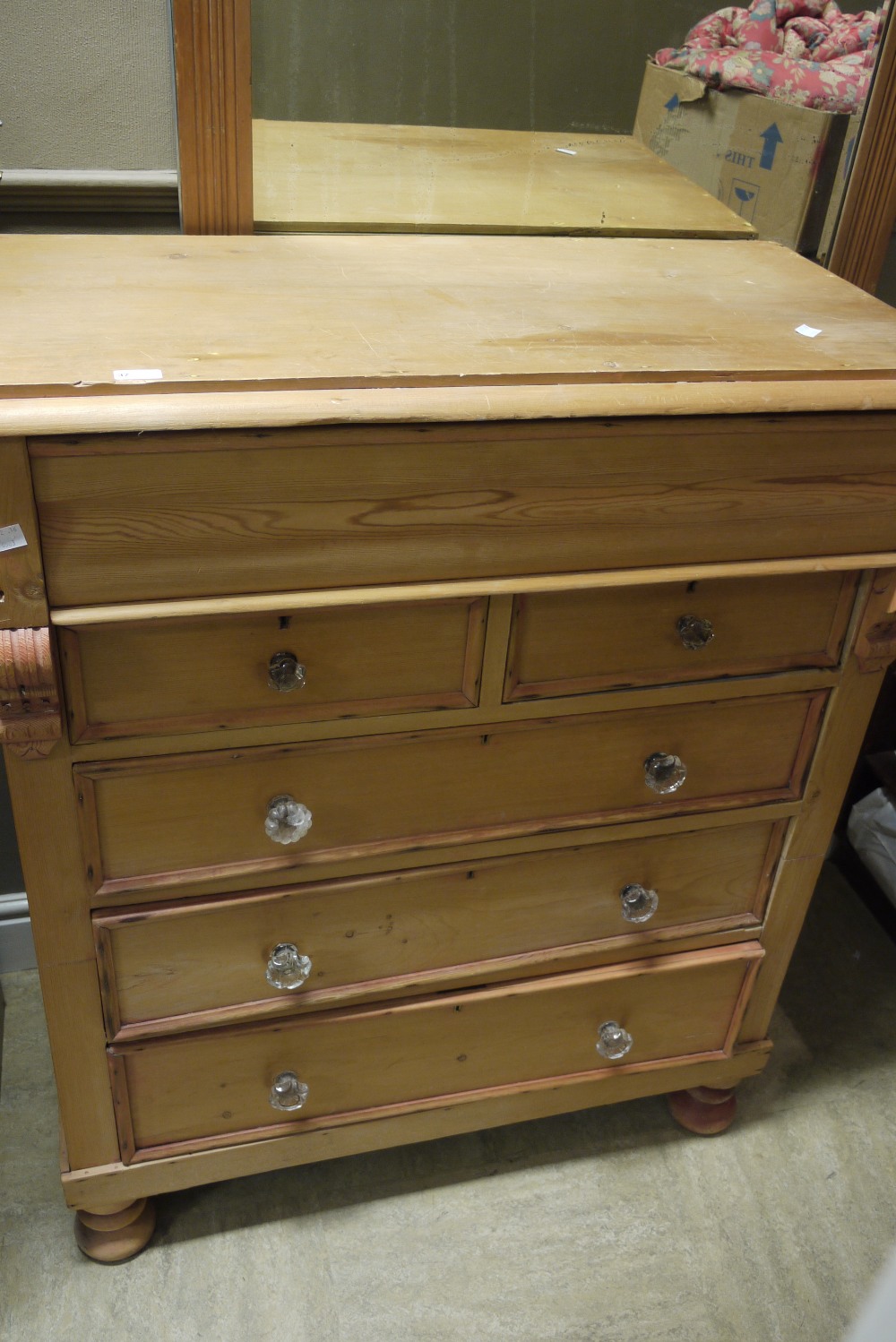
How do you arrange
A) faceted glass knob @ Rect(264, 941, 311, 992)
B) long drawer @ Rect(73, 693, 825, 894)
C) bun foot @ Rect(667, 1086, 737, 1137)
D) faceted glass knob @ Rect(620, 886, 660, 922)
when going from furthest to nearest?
bun foot @ Rect(667, 1086, 737, 1137), faceted glass knob @ Rect(620, 886, 660, 922), faceted glass knob @ Rect(264, 941, 311, 992), long drawer @ Rect(73, 693, 825, 894)

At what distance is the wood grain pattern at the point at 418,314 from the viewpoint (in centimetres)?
98

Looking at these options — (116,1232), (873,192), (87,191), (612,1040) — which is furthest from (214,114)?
(116,1232)

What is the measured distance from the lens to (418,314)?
43.9 inches

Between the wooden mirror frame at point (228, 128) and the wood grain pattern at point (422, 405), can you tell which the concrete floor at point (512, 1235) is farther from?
the wooden mirror frame at point (228, 128)

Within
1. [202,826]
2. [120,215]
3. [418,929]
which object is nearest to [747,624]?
[418,929]

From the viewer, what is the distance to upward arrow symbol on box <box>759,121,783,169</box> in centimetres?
140

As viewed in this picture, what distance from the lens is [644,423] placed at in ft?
3.43

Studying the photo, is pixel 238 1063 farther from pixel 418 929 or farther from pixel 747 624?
pixel 747 624

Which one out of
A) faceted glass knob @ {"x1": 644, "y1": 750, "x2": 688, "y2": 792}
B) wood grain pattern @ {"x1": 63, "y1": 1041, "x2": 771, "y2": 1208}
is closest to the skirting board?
faceted glass knob @ {"x1": 644, "y1": 750, "x2": 688, "y2": 792}

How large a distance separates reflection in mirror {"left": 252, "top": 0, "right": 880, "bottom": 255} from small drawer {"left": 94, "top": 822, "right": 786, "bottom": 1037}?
782mm

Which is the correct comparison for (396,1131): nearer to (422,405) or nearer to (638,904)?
(638,904)

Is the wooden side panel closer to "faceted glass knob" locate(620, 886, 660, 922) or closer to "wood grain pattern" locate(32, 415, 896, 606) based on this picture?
"wood grain pattern" locate(32, 415, 896, 606)

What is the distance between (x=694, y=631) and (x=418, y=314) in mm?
434

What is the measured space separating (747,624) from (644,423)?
0.30 m
